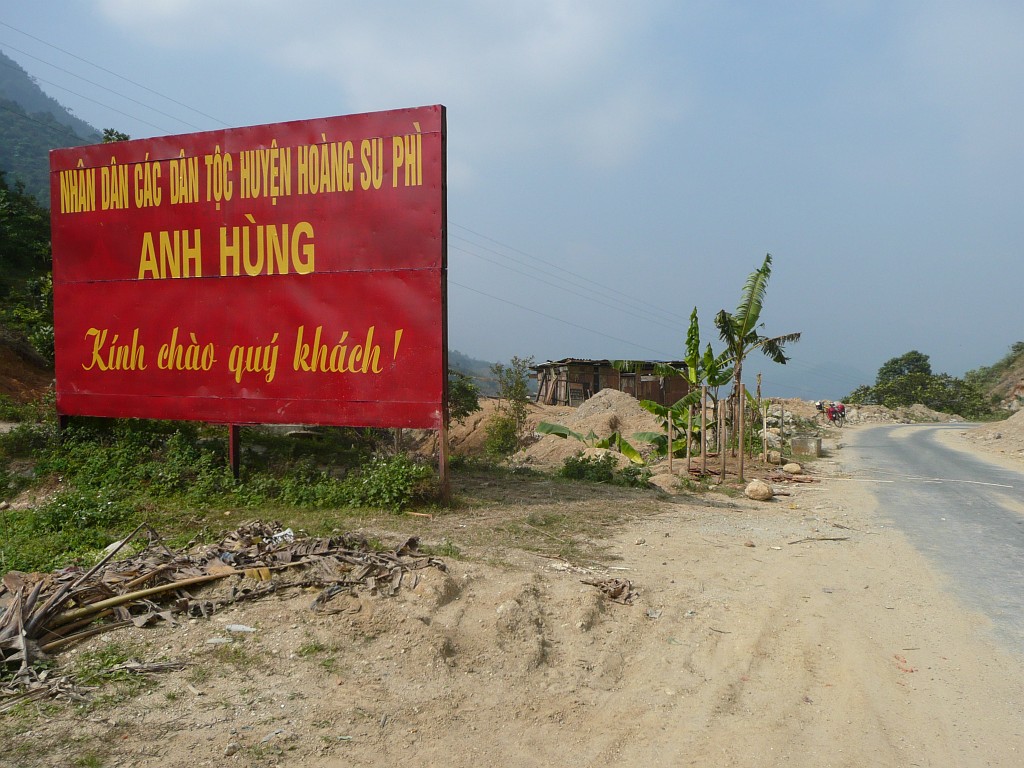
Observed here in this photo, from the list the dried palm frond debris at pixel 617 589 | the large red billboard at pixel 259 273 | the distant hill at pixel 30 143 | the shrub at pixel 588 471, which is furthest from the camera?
the distant hill at pixel 30 143

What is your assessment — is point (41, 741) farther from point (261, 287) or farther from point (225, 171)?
point (225, 171)

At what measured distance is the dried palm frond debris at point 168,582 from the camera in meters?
4.27

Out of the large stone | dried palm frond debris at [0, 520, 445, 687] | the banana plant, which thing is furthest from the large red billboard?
the large stone

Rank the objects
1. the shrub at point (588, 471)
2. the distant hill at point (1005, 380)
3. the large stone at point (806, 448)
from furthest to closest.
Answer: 1. the distant hill at point (1005, 380)
2. the large stone at point (806, 448)
3. the shrub at point (588, 471)

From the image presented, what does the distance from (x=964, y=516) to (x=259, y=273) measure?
34.1ft

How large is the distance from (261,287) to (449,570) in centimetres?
557

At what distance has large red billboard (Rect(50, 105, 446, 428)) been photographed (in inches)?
345

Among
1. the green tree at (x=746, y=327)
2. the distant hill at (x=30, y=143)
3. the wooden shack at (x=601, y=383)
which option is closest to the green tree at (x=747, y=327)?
the green tree at (x=746, y=327)

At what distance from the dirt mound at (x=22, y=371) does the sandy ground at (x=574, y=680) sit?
547 inches

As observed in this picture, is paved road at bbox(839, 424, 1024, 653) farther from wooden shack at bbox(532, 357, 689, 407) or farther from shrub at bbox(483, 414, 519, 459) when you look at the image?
wooden shack at bbox(532, 357, 689, 407)

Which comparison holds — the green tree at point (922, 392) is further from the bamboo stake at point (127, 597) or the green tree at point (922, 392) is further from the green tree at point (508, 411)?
the bamboo stake at point (127, 597)

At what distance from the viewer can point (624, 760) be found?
3461 millimetres

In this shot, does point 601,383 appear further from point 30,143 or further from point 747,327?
point 30,143

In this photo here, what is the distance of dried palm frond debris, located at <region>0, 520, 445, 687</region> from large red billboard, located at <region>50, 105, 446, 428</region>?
3.15 meters
